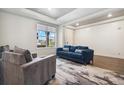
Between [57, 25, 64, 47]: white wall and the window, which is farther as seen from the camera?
[57, 25, 64, 47]: white wall

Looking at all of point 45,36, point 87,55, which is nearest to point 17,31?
point 45,36

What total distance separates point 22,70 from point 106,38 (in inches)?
251

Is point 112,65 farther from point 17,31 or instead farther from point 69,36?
point 69,36

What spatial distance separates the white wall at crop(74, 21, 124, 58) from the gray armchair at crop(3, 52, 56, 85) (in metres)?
5.46

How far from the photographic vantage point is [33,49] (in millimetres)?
5176

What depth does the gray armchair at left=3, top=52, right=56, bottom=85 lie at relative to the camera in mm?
1597

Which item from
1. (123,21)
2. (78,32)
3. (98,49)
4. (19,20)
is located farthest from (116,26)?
(19,20)

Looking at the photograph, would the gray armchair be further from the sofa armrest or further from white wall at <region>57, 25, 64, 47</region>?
white wall at <region>57, 25, 64, 47</region>

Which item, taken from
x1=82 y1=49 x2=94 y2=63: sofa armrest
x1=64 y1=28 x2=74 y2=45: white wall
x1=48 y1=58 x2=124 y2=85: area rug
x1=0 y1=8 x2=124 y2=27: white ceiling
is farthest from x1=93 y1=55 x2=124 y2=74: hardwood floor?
x1=64 y1=28 x2=74 y2=45: white wall

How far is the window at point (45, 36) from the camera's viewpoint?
5579 mm

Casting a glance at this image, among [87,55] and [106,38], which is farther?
[106,38]

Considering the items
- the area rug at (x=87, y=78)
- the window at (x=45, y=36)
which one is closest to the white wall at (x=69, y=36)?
the window at (x=45, y=36)

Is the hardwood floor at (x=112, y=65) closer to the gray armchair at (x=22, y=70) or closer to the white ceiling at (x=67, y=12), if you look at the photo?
the white ceiling at (x=67, y=12)

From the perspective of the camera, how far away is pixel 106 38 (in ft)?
21.2
